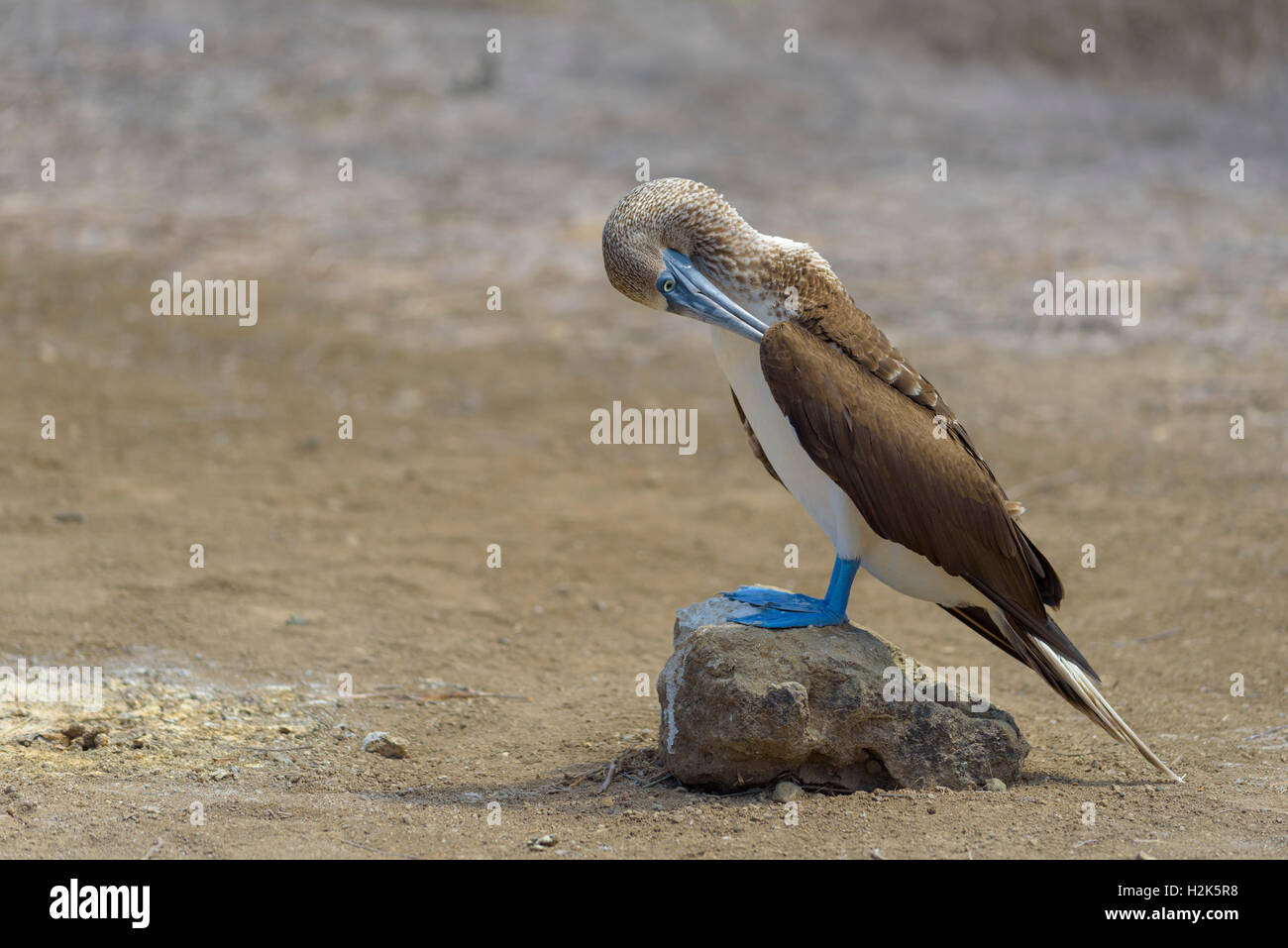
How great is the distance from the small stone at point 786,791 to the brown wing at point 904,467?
98 centimetres

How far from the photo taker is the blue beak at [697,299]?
496 centimetres

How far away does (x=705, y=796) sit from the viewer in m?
5.13

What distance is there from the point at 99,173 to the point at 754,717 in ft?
42.1

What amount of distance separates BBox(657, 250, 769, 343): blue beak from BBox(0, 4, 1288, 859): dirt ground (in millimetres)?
1723

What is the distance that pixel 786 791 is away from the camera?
5078 millimetres

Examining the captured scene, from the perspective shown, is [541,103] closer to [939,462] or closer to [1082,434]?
[1082,434]

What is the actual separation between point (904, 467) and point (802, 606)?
0.73 meters

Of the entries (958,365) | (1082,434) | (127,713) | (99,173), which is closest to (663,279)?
(127,713)
